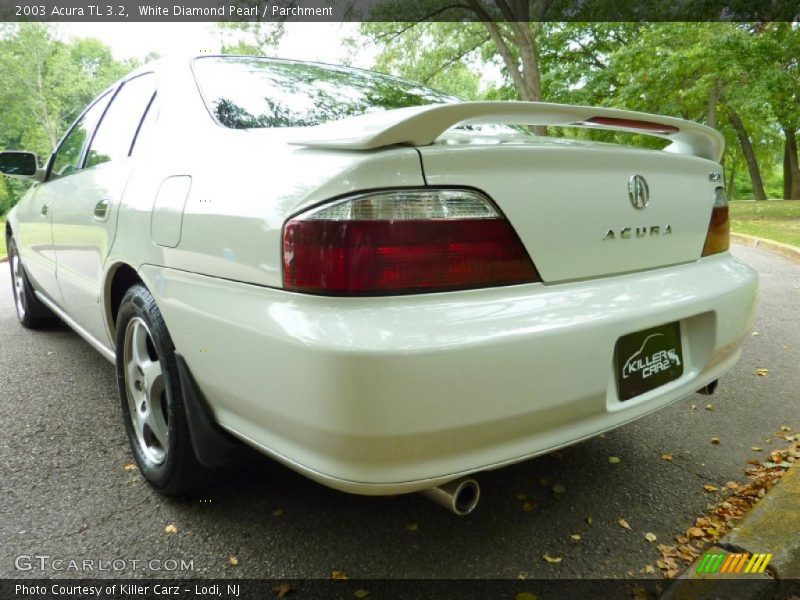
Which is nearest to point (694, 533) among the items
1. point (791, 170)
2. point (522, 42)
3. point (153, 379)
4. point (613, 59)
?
point (153, 379)

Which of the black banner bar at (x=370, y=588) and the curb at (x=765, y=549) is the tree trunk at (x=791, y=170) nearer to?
the curb at (x=765, y=549)

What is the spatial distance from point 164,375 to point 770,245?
9951 millimetres

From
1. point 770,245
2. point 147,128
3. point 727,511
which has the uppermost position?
point 147,128

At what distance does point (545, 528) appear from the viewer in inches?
76.5

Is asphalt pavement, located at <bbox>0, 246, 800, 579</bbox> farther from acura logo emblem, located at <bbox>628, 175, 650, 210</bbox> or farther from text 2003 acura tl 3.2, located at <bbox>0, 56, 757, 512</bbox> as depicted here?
acura logo emblem, located at <bbox>628, 175, 650, 210</bbox>

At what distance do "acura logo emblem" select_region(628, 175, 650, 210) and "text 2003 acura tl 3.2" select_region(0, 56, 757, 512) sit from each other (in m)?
0.01

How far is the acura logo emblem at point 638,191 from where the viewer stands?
5.70 ft

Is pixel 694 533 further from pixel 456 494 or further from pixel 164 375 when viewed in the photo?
pixel 164 375

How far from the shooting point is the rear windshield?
2006 mm

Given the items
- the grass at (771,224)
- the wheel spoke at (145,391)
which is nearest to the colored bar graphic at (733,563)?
the wheel spoke at (145,391)

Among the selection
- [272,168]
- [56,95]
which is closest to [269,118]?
[272,168]

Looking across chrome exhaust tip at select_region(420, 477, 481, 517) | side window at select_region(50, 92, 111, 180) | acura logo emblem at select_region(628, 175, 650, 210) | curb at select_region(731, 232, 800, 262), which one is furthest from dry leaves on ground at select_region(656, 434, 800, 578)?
curb at select_region(731, 232, 800, 262)

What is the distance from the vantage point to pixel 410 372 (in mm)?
1273

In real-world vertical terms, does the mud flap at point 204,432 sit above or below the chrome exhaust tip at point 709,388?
above
